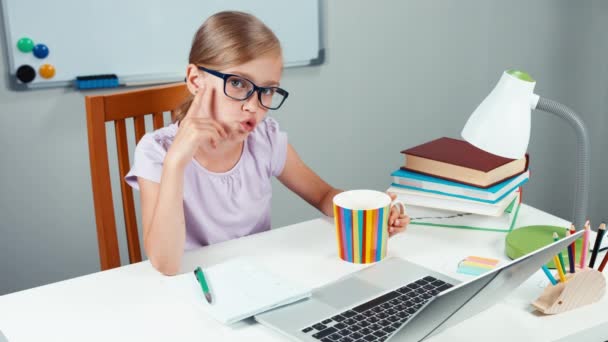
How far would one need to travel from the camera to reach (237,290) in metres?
0.99

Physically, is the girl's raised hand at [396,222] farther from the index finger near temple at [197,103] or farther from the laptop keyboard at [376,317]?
the index finger near temple at [197,103]

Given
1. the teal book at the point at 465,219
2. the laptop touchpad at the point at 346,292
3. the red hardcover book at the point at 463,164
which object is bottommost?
the teal book at the point at 465,219

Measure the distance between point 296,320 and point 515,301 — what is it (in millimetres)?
313

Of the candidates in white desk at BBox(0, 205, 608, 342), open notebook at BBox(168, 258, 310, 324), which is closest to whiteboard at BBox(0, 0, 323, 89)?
white desk at BBox(0, 205, 608, 342)

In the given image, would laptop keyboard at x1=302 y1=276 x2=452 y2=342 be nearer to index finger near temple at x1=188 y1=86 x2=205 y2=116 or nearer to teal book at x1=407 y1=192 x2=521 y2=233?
teal book at x1=407 y1=192 x2=521 y2=233

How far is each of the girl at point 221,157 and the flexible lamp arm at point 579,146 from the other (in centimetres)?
28

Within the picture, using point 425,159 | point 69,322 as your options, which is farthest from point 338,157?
point 69,322

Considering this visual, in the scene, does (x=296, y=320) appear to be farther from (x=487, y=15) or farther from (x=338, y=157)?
(x=487, y=15)

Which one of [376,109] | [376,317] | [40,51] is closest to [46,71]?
[40,51]

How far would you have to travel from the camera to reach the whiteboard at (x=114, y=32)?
1967 mm

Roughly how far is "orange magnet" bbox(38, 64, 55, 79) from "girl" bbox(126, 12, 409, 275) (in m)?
0.78

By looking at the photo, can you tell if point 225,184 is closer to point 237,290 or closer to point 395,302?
point 237,290

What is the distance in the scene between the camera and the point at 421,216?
51.8 inches

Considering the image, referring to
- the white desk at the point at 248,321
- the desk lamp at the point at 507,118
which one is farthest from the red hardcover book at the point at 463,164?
the desk lamp at the point at 507,118
